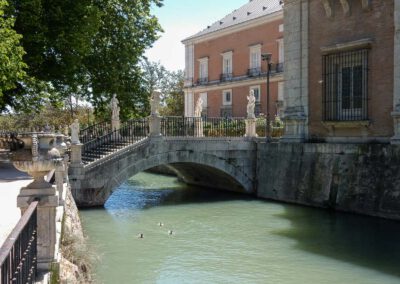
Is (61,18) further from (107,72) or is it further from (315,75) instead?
(315,75)

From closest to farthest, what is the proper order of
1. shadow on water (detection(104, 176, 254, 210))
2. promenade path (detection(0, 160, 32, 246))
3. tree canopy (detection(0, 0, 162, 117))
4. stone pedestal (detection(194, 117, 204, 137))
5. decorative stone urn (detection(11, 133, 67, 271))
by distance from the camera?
1. decorative stone urn (detection(11, 133, 67, 271))
2. promenade path (detection(0, 160, 32, 246))
3. tree canopy (detection(0, 0, 162, 117))
4. shadow on water (detection(104, 176, 254, 210))
5. stone pedestal (detection(194, 117, 204, 137))

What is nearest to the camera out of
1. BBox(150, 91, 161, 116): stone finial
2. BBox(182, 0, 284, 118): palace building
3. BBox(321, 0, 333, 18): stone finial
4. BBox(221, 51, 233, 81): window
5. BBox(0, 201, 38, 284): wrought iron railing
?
BBox(0, 201, 38, 284): wrought iron railing

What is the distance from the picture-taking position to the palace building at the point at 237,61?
38188 mm

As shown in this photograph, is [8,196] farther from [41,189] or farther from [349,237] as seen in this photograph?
[349,237]

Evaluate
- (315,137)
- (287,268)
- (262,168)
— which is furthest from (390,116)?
(287,268)

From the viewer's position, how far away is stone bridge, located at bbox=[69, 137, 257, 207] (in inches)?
724

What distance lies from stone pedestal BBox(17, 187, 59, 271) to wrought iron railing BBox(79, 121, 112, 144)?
1432 cm

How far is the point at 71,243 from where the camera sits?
30.0 feet

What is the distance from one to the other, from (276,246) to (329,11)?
32.9 ft

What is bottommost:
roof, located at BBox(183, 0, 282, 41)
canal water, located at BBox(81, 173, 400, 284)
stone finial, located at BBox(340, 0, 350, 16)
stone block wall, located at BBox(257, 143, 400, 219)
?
canal water, located at BBox(81, 173, 400, 284)

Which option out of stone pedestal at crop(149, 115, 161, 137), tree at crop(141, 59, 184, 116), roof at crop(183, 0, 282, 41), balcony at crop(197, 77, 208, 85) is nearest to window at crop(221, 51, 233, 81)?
roof at crop(183, 0, 282, 41)

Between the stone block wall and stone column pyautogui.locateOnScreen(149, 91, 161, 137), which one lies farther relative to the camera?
stone column pyautogui.locateOnScreen(149, 91, 161, 137)

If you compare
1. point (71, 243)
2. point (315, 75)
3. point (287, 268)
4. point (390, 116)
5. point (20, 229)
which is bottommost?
point (287, 268)

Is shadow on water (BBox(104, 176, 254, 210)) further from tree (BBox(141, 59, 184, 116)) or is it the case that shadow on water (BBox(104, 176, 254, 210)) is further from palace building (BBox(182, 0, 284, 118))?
tree (BBox(141, 59, 184, 116))
